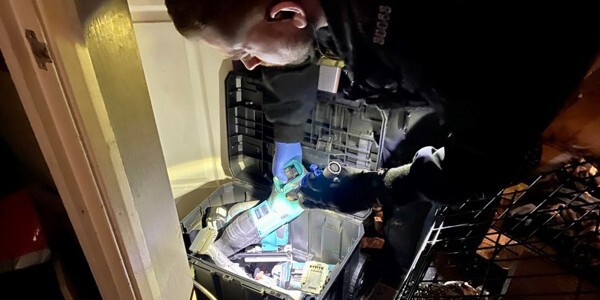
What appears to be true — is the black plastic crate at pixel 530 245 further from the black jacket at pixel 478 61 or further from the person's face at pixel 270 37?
the person's face at pixel 270 37

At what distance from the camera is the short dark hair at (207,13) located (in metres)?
0.55

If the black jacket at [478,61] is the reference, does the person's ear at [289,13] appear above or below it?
above

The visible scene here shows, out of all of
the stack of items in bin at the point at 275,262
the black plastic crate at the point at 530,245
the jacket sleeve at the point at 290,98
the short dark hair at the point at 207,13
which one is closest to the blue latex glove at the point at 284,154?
the jacket sleeve at the point at 290,98

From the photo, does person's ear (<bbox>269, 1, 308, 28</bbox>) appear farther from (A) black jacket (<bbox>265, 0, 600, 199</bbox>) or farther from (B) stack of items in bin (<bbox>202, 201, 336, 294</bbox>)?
(B) stack of items in bin (<bbox>202, 201, 336, 294</bbox>)

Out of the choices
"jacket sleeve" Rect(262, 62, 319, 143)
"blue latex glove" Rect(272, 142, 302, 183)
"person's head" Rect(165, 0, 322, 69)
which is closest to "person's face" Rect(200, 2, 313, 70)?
"person's head" Rect(165, 0, 322, 69)

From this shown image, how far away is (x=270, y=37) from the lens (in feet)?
1.94

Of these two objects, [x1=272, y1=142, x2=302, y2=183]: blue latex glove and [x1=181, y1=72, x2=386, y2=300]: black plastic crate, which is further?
[x1=272, y1=142, x2=302, y2=183]: blue latex glove

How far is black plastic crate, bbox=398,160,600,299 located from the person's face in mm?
369

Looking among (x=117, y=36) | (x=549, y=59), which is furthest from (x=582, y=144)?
(x=117, y=36)

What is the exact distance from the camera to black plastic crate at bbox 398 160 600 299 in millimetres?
561

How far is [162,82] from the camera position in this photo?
110 cm

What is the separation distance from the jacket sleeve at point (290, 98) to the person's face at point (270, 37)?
34 centimetres

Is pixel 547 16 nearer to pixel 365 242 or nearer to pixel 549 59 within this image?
pixel 549 59

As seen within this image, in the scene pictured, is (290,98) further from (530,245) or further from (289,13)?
(530,245)
